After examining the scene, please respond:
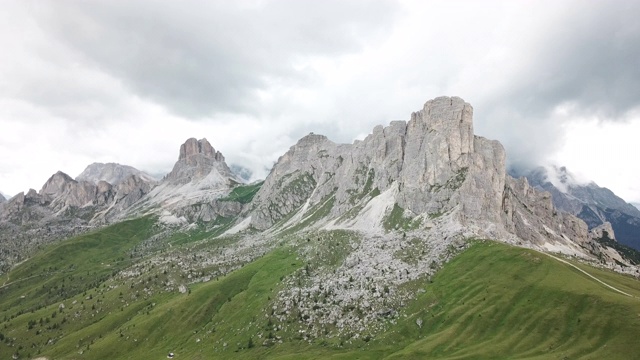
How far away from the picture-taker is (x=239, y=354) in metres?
153

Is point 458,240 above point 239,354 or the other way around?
above

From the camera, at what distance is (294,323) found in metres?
162

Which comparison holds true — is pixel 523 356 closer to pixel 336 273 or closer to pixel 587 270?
pixel 587 270

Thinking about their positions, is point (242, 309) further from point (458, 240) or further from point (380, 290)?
point (458, 240)

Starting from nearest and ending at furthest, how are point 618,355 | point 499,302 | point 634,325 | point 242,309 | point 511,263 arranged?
point 618,355, point 634,325, point 499,302, point 511,263, point 242,309

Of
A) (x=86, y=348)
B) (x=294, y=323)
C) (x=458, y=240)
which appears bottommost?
(x=86, y=348)

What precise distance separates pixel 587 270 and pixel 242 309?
148347 millimetres

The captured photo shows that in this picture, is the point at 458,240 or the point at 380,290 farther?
the point at 458,240

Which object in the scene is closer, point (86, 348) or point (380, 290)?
point (380, 290)

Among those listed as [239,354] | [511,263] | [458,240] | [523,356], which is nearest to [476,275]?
[511,263]

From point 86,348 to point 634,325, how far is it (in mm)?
221973

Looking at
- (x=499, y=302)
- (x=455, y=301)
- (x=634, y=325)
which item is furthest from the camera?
(x=455, y=301)

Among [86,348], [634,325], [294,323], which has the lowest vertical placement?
[86,348]

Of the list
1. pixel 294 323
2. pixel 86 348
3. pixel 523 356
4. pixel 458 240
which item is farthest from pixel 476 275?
pixel 86 348
